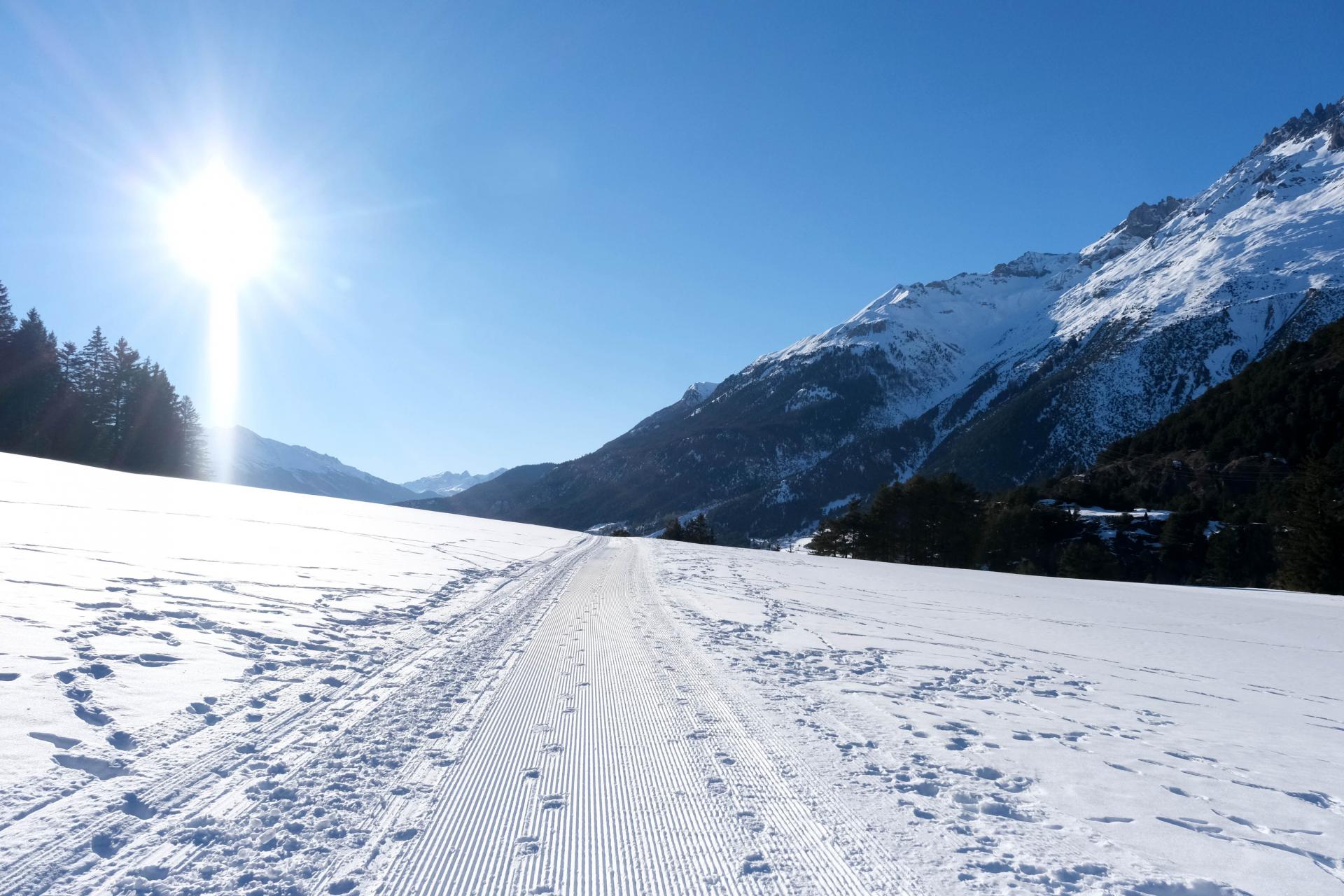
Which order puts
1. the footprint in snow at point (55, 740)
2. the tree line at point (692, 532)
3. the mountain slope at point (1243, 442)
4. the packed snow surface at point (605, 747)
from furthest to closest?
the mountain slope at point (1243, 442) < the tree line at point (692, 532) < the footprint in snow at point (55, 740) < the packed snow surface at point (605, 747)

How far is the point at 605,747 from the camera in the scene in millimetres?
5363

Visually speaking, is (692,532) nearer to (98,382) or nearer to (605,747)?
(98,382)

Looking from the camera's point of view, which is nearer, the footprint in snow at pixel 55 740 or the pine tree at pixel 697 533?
the footprint in snow at pixel 55 740

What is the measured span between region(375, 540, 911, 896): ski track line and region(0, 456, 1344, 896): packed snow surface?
3 cm

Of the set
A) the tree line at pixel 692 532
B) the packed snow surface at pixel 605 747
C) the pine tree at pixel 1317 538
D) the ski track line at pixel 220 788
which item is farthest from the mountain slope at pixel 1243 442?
the ski track line at pixel 220 788

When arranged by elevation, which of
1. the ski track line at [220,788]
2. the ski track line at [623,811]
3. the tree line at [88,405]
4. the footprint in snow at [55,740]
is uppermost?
the tree line at [88,405]

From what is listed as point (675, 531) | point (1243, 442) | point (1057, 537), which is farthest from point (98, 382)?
point (1243, 442)

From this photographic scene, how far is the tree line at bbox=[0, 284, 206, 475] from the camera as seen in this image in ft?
161

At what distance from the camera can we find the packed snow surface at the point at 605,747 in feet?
11.8

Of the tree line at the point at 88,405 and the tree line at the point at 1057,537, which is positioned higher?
the tree line at the point at 88,405

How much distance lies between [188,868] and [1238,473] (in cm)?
11848

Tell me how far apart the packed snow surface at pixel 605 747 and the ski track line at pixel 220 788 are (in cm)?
2

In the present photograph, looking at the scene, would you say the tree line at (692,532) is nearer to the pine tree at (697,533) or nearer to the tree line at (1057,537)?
the pine tree at (697,533)

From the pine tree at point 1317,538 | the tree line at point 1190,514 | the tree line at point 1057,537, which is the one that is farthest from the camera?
the tree line at point 1057,537
